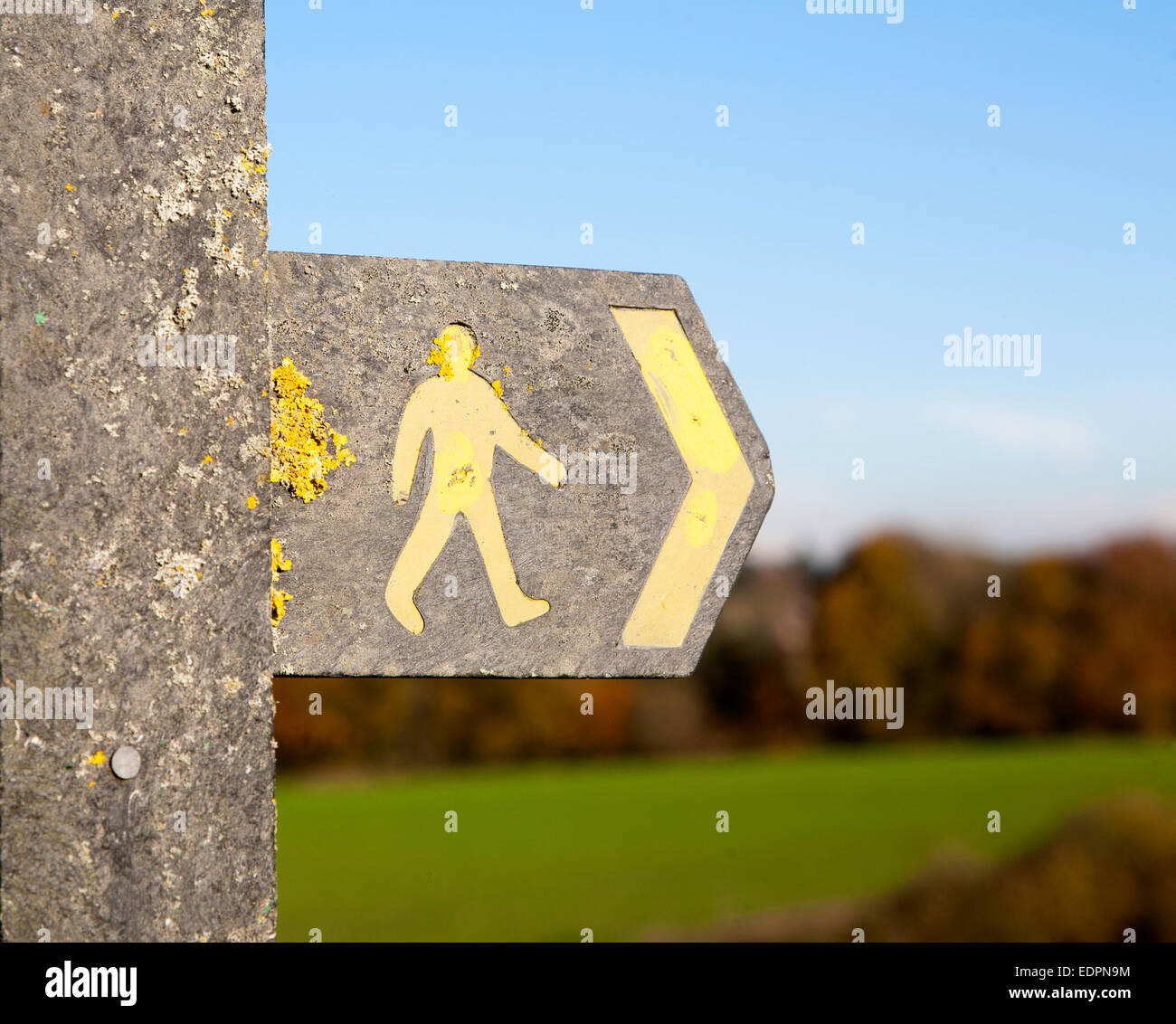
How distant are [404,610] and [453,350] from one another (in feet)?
1.59

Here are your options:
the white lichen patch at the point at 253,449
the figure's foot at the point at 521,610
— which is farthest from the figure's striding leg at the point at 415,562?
the white lichen patch at the point at 253,449

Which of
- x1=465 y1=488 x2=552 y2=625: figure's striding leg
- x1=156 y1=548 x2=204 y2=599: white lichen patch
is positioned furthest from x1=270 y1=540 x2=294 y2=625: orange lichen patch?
x1=465 y1=488 x2=552 y2=625: figure's striding leg

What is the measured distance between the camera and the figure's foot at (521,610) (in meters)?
1.86

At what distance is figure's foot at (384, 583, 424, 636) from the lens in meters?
A: 1.80

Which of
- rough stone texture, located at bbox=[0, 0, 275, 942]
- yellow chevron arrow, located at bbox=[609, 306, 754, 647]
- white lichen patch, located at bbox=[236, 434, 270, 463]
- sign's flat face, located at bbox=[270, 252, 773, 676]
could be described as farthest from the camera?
yellow chevron arrow, located at bbox=[609, 306, 754, 647]

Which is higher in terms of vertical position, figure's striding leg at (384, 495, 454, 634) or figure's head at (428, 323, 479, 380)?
figure's head at (428, 323, 479, 380)

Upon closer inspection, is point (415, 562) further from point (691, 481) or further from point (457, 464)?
point (691, 481)

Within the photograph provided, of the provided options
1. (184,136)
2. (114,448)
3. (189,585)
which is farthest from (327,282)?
(189,585)

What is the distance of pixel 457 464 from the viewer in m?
1.84

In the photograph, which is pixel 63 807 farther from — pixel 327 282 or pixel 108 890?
pixel 327 282

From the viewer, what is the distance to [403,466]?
182 centimetres

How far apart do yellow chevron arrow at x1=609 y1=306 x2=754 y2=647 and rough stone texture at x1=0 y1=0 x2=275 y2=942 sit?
716 mm

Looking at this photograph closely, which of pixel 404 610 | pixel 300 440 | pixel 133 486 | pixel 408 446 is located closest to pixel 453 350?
pixel 408 446

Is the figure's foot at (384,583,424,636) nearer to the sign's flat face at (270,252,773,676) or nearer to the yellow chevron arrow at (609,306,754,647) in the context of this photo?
the sign's flat face at (270,252,773,676)
